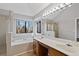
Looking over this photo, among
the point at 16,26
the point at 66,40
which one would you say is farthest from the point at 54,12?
the point at 16,26

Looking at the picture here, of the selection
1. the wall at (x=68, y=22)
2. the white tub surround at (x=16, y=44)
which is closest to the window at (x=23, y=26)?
the white tub surround at (x=16, y=44)

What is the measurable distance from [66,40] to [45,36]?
0.93 m

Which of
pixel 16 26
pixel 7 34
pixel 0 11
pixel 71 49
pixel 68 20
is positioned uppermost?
pixel 0 11

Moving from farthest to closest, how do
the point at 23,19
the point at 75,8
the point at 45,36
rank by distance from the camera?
the point at 45,36 → the point at 23,19 → the point at 75,8

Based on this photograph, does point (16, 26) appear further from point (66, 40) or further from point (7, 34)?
point (66, 40)

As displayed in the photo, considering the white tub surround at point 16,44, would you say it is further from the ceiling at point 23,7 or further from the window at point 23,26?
the ceiling at point 23,7

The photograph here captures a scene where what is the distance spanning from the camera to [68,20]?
5.82ft

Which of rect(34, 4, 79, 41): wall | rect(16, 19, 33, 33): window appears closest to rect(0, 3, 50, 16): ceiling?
rect(16, 19, 33, 33): window

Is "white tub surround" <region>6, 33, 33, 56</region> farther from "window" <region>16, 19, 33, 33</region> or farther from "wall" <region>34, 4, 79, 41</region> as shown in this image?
"wall" <region>34, 4, 79, 41</region>

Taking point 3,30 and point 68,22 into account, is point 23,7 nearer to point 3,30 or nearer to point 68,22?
point 3,30

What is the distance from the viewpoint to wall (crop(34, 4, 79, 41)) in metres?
1.67

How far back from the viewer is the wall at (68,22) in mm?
1670

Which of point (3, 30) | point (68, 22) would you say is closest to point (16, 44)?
point (3, 30)

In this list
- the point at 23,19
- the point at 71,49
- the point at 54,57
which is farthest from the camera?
the point at 23,19
